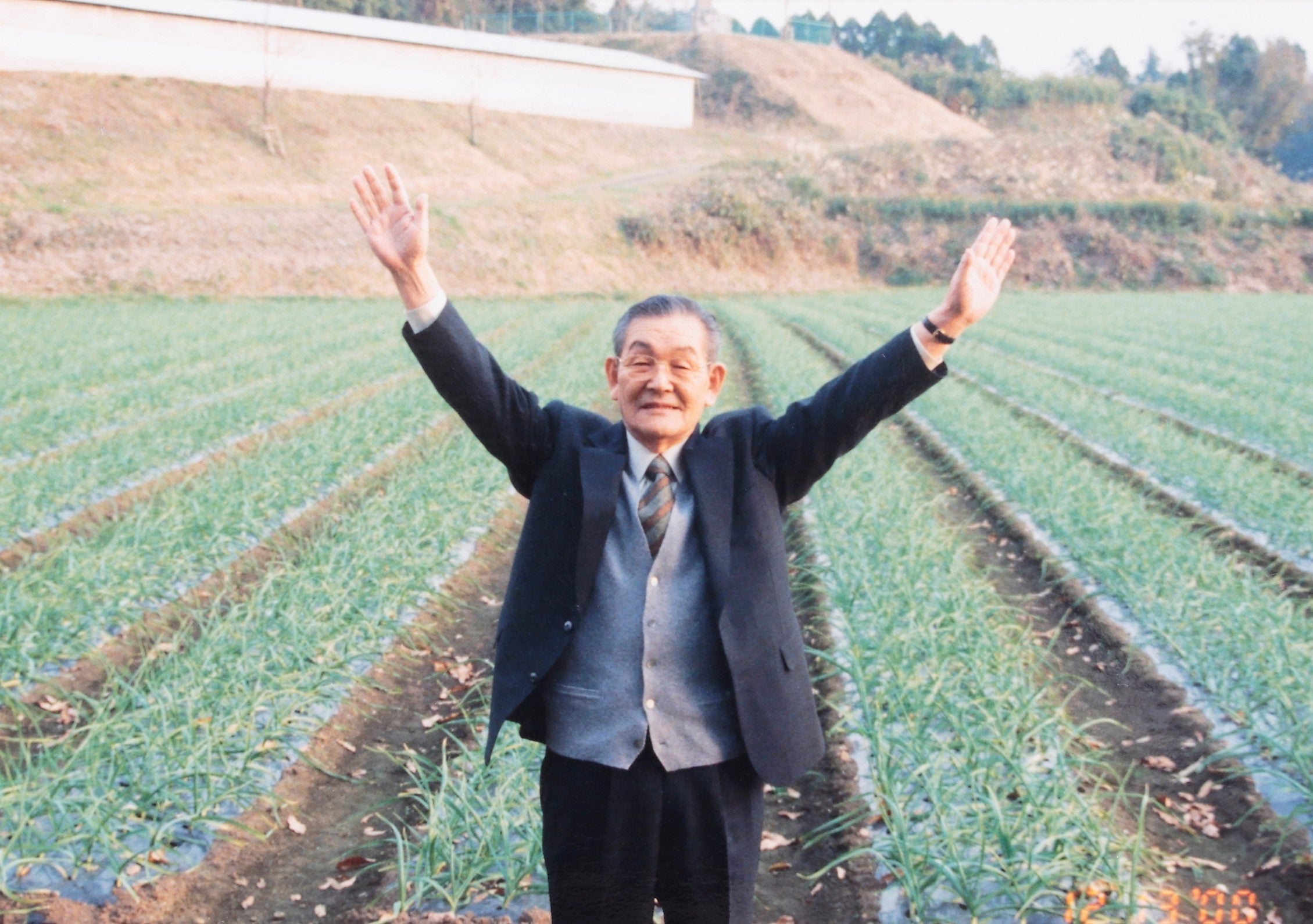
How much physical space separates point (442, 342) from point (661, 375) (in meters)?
0.36

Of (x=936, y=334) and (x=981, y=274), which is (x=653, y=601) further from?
(x=981, y=274)

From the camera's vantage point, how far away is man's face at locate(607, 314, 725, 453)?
1.96 metres

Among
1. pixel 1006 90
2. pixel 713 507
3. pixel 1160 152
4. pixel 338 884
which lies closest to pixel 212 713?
pixel 338 884

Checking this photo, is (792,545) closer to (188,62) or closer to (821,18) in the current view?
(188,62)

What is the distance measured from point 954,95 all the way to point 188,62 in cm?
4093

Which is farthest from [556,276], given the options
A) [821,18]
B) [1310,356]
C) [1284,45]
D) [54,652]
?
[1284,45]

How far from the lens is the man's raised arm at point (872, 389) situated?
1957 mm

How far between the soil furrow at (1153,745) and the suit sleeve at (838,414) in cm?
Answer: 131

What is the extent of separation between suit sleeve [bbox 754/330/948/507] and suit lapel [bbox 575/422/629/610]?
0.91 feet

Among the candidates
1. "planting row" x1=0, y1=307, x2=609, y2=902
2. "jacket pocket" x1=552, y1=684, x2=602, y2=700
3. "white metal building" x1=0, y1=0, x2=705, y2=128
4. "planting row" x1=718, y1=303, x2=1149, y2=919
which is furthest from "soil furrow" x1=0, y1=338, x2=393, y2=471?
"white metal building" x1=0, y1=0, x2=705, y2=128

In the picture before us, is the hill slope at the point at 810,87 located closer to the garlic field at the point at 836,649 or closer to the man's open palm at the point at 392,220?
the garlic field at the point at 836,649

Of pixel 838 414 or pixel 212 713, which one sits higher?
pixel 838 414

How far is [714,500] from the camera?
1.95m

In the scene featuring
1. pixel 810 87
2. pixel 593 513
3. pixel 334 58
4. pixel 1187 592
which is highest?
pixel 810 87
